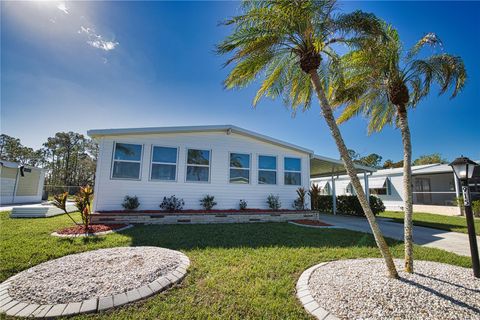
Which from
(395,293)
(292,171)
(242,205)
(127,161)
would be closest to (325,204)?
(292,171)

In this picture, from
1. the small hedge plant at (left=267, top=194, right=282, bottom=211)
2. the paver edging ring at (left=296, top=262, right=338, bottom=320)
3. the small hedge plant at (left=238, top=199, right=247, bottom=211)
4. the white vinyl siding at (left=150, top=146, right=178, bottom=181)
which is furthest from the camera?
the small hedge plant at (left=267, top=194, right=282, bottom=211)

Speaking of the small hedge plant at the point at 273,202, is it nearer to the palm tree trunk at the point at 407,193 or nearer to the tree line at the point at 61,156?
the palm tree trunk at the point at 407,193

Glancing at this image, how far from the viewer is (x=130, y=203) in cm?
909

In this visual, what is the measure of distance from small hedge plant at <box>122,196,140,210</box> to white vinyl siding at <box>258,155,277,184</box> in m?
6.13

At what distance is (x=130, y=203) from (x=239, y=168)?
17.7 feet

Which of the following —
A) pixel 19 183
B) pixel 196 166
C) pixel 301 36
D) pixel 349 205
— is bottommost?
pixel 349 205

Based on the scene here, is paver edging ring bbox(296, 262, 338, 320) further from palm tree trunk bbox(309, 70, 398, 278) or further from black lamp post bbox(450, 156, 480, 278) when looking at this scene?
black lamp post bbox(450, 156, 480, 278)

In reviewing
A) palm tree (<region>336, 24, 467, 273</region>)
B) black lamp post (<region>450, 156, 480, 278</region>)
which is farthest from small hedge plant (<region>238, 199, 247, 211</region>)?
black lamp post (<region>450, 156, 480, 278</region>)

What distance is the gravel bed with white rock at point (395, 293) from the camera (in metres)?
2.59

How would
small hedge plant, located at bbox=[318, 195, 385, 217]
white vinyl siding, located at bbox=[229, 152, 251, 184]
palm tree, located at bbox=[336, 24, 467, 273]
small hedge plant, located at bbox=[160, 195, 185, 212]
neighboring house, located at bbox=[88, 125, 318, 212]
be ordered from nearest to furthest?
palm tree, located at bbox=[336, 24, 467, 273]
neighboring house, located at bbox=[88, 125, 318, 212]
small hedge plant, located at bbox=[160, 195, 185, 212]
white vinyl siding, located at bbox=[229, 152, 251, 184]
small hedge plant, located at bbox=[318, 195, 385, 217]

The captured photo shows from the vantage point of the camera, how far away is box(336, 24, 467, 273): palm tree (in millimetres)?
3859

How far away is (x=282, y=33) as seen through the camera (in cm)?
412

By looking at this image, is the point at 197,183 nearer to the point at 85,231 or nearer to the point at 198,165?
the point at 198,165

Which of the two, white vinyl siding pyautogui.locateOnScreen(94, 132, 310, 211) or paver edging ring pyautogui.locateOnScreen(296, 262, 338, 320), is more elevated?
white vinyl siding pyautogui.locateOnScreen(94, 132, 310, 211)
